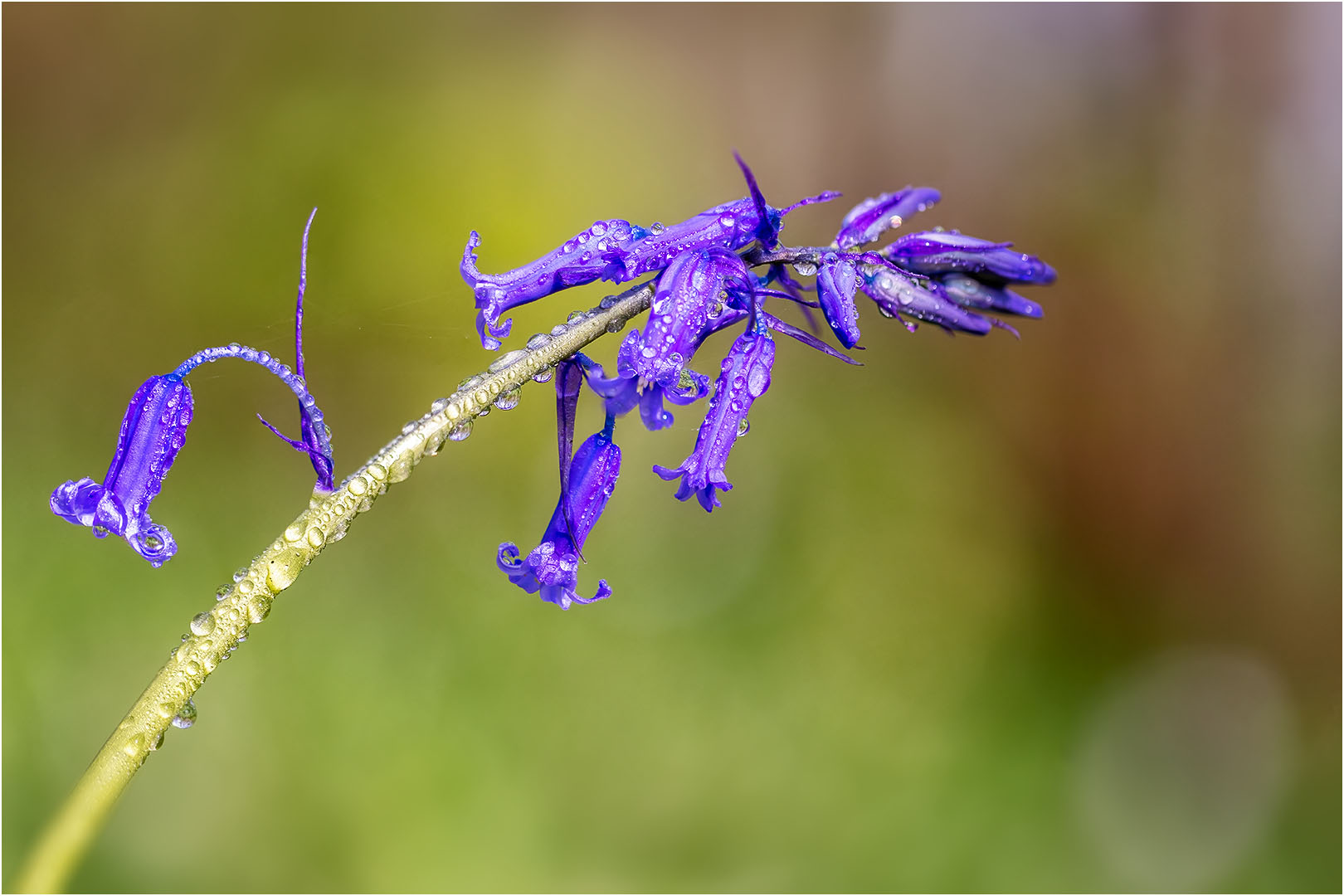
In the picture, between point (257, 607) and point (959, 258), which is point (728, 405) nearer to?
point (959, 258)

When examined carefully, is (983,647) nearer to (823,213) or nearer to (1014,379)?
(1014,379)

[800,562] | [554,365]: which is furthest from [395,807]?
[554,365]

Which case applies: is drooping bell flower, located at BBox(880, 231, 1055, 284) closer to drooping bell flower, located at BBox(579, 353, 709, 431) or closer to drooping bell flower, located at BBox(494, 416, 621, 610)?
drooping bell flower, located at BBox(579, 353, 709, 431)

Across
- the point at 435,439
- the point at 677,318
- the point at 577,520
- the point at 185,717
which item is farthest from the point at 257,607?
the point at 677,318

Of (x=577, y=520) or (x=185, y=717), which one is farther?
(x=577, y=520)

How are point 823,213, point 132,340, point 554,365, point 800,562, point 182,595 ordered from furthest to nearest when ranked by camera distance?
point 823,213, point 800,562, point 132,340, point 182,595, point 554,365

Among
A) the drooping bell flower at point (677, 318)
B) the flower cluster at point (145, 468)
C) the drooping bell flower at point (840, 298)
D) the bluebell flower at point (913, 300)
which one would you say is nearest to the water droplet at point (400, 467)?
the flower cluster at point (145, 468)

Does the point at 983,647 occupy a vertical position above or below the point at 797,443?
below
